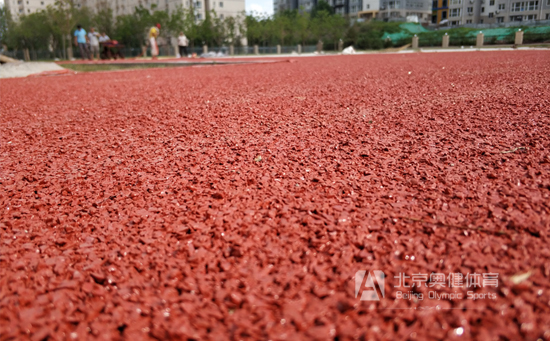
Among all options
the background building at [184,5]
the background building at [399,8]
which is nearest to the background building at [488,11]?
the background building at [399,8]

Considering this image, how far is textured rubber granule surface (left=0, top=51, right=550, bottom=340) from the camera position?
1.48 m

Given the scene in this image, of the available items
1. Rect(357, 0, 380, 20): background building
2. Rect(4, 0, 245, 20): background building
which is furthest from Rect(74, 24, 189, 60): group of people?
Rect(357, 0, 380, 20): background building

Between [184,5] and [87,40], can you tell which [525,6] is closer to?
[184,5]

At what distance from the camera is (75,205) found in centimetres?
251

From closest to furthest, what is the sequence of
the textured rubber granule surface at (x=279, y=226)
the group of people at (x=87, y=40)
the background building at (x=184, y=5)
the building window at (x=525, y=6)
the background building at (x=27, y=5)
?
the textured rubber granule surface at (x=279, y=226) < the group of people at (x=87, y=40) < the building window at (x=525, y=6) < the background building at (x=184, y=5) < the background building at (x=27, y=5)

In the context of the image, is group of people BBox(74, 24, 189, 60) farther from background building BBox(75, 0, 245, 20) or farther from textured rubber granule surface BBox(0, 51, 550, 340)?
background building BBox(75, 0, 245, 20)

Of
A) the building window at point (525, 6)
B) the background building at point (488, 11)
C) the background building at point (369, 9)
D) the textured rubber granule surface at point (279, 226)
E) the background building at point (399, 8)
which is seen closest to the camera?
the textured rubber granule surface at point (279, 226)

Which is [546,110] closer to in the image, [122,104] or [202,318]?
[202,318]

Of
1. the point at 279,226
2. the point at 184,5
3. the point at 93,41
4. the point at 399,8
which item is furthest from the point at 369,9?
the point at 279,226

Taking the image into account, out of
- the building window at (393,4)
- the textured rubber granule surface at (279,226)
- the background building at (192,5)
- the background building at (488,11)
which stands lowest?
the textured rubber granule surface at (279,226)

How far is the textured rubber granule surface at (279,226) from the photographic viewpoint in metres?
1.48

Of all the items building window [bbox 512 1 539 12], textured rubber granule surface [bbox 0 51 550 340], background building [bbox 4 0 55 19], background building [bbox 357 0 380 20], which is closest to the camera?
textured rubber granule surface [bbox 0 51 550 340]

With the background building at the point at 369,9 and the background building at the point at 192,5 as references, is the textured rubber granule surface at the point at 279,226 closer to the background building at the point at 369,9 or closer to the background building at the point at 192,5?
the background building at the point at 192,5

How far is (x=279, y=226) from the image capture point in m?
2.06
